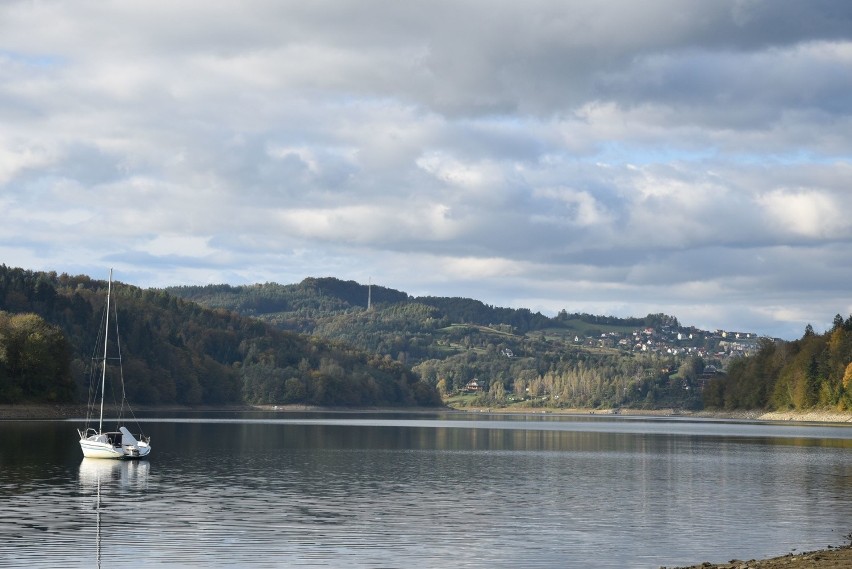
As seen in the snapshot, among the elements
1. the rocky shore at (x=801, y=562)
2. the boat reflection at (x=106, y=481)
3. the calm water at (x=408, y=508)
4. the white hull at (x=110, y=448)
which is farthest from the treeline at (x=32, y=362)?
the rocky shore at (x=801, y=562)

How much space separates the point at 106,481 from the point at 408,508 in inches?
805

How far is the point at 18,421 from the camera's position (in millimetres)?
137500

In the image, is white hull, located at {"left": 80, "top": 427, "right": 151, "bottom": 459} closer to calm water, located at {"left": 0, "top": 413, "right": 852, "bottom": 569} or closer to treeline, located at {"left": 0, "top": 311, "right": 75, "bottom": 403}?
calm water, located at {"left": 0, "top": 413, "right": 852, "bottom": 569}

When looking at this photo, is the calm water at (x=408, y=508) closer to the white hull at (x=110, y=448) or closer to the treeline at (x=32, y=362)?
the white hull at (x=110, y=448)

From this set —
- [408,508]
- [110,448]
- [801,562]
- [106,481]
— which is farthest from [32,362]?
[801,562]

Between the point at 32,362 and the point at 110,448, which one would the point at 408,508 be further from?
the point at 32,362

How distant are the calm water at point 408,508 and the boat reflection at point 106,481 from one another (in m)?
0.13

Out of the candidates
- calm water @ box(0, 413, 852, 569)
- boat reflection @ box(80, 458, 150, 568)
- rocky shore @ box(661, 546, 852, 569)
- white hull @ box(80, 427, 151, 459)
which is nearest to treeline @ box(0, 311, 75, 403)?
calm water @ box(0, 413, 852, 569)

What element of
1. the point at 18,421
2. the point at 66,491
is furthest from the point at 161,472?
the point at 18,421

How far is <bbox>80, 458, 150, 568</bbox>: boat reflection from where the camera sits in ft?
160

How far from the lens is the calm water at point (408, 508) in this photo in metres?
36.3

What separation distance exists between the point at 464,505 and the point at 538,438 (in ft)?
263

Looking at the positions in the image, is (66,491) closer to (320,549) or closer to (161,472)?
(161,472)

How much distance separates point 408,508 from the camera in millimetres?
49219
